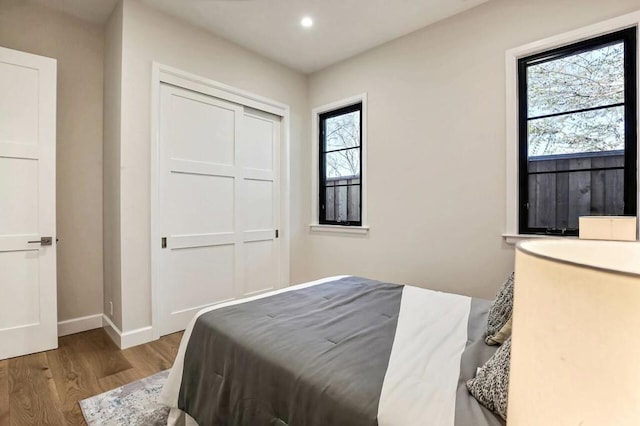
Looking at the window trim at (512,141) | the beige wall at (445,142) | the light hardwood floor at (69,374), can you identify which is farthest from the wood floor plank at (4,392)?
the window trim at (512,141)

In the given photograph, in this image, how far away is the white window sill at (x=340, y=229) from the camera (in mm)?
3610

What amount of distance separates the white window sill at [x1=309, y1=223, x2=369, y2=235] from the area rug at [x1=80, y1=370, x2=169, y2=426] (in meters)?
2.35

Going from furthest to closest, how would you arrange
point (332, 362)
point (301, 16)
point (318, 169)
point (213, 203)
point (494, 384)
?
1. point (318, 169)
2. point (213, 203)
3. point (301, 16)
4. point (332, 362)
5. point (494, 384)

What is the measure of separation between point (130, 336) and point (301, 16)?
10.7ft

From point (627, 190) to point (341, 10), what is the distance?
8.68 ft

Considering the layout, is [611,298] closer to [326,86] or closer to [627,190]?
[627,190]

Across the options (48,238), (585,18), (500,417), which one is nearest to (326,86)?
(585,18)

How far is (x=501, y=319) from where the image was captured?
54.1 inches

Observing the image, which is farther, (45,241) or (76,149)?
(76,149)

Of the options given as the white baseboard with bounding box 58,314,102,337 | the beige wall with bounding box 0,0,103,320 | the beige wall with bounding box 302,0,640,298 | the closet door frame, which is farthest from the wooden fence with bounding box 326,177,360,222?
the white baseboard with bounding box 58,314,102,337

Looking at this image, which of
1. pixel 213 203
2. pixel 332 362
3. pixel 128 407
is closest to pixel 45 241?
pixel 213 203

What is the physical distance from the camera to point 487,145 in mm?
2703

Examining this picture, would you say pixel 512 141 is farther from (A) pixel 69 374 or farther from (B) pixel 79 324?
(B) pixel 79 324

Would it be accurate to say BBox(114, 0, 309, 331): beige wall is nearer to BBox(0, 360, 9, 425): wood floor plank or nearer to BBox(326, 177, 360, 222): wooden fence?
BBox(0, 360, 9, 425): wood floor plank
